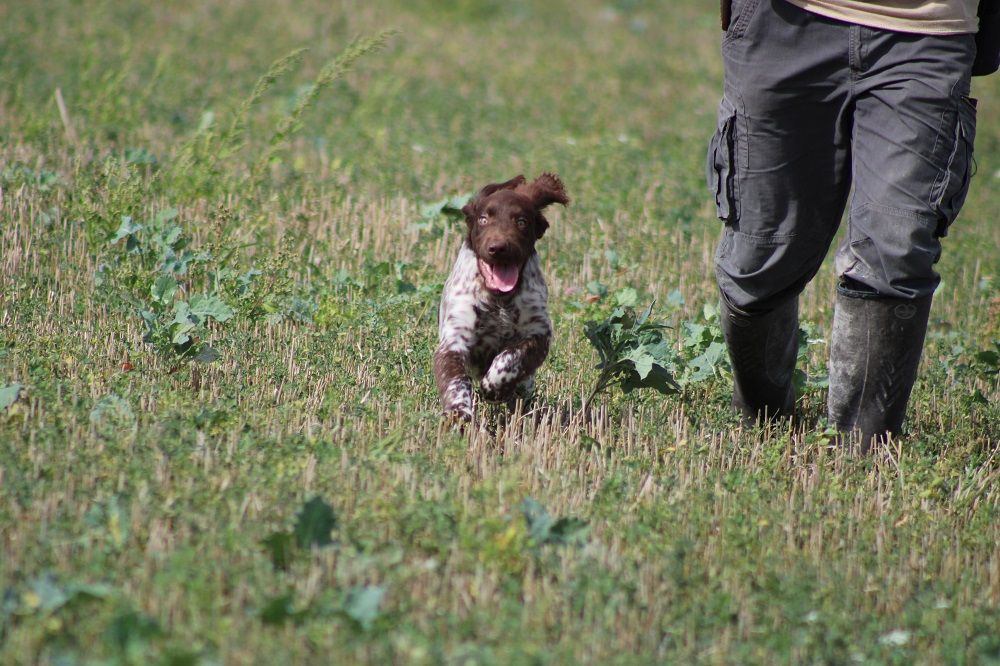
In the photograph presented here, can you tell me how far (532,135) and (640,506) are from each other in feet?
25.7

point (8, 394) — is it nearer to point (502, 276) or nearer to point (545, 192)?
point (502, 276)

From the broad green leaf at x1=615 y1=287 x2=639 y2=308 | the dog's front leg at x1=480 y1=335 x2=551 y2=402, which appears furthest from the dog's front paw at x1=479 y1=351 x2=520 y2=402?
the broad green leaf at x1=615 y1=287 x2=639 y2=308

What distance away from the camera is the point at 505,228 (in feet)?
16.4

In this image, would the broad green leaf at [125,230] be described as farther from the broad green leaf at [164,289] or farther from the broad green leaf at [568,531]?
the broad green leaf at [568,531]

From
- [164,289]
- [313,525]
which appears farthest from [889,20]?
[164,289]

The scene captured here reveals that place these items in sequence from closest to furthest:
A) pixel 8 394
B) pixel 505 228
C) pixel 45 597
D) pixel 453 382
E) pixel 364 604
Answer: pixel 45 597, pixel 364 604, pixel 8 394, pixel 453 382, pixel 505 228

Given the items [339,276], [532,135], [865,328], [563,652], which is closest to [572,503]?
[563,652]

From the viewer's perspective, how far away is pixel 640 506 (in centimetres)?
395

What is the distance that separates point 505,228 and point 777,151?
1.17 m

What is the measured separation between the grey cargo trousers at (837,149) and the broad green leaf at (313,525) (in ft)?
7.18

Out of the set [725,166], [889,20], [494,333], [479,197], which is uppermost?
[889,20]

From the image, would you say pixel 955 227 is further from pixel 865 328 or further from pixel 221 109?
pixel 221 109

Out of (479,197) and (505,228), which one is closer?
(505,228)

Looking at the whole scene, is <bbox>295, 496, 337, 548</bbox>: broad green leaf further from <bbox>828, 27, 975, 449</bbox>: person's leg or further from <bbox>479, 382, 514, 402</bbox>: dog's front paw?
<bbox>828, 27, 975, 449</bbox>: person's leg
